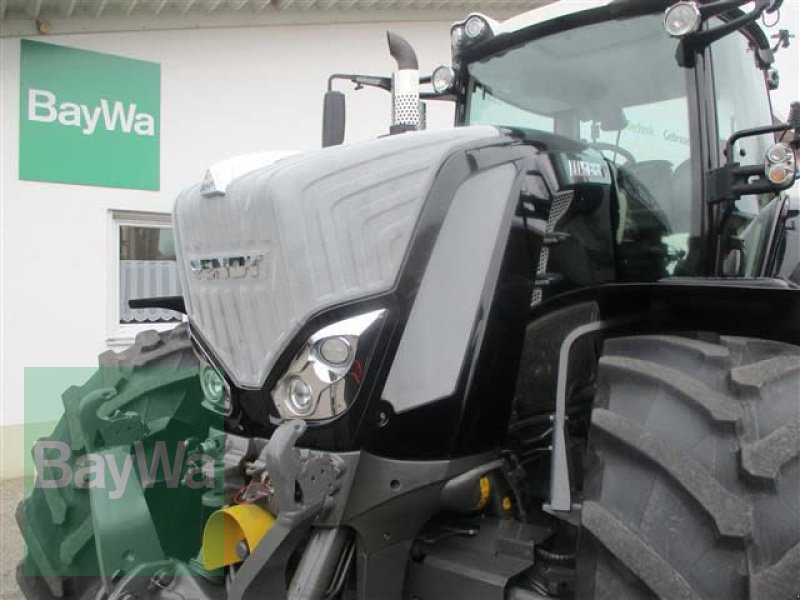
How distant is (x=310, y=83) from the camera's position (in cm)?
743

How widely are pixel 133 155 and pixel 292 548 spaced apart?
5.26m

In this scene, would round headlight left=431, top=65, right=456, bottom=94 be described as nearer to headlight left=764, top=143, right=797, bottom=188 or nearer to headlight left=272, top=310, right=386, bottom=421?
headlight left=764, top=143, right=797, bottom=188

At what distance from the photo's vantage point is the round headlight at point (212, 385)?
91.6 inches

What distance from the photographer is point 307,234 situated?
2031mm

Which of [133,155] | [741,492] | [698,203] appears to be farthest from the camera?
[133,155]

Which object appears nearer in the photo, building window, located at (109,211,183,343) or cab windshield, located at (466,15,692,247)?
cab windshield, located at (466,15,692,247)

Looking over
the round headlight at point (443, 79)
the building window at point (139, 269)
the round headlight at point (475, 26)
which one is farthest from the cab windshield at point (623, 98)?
the building window at point (139, 269)

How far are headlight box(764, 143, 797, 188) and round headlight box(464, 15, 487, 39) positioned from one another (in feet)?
3.98

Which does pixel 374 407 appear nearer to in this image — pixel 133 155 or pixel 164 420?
pixel 164 420

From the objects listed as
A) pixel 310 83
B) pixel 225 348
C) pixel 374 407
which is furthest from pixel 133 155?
pixel 374 407

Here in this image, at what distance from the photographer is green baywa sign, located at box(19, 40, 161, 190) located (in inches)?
234

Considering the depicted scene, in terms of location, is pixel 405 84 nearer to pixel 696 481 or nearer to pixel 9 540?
pixel 696 481

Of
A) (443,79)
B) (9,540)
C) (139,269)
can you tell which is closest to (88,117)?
(139,269)

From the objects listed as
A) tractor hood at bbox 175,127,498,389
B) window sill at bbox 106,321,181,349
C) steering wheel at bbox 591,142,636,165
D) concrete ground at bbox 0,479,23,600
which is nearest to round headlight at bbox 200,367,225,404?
tractor hood at bbox 175,127,498,389
